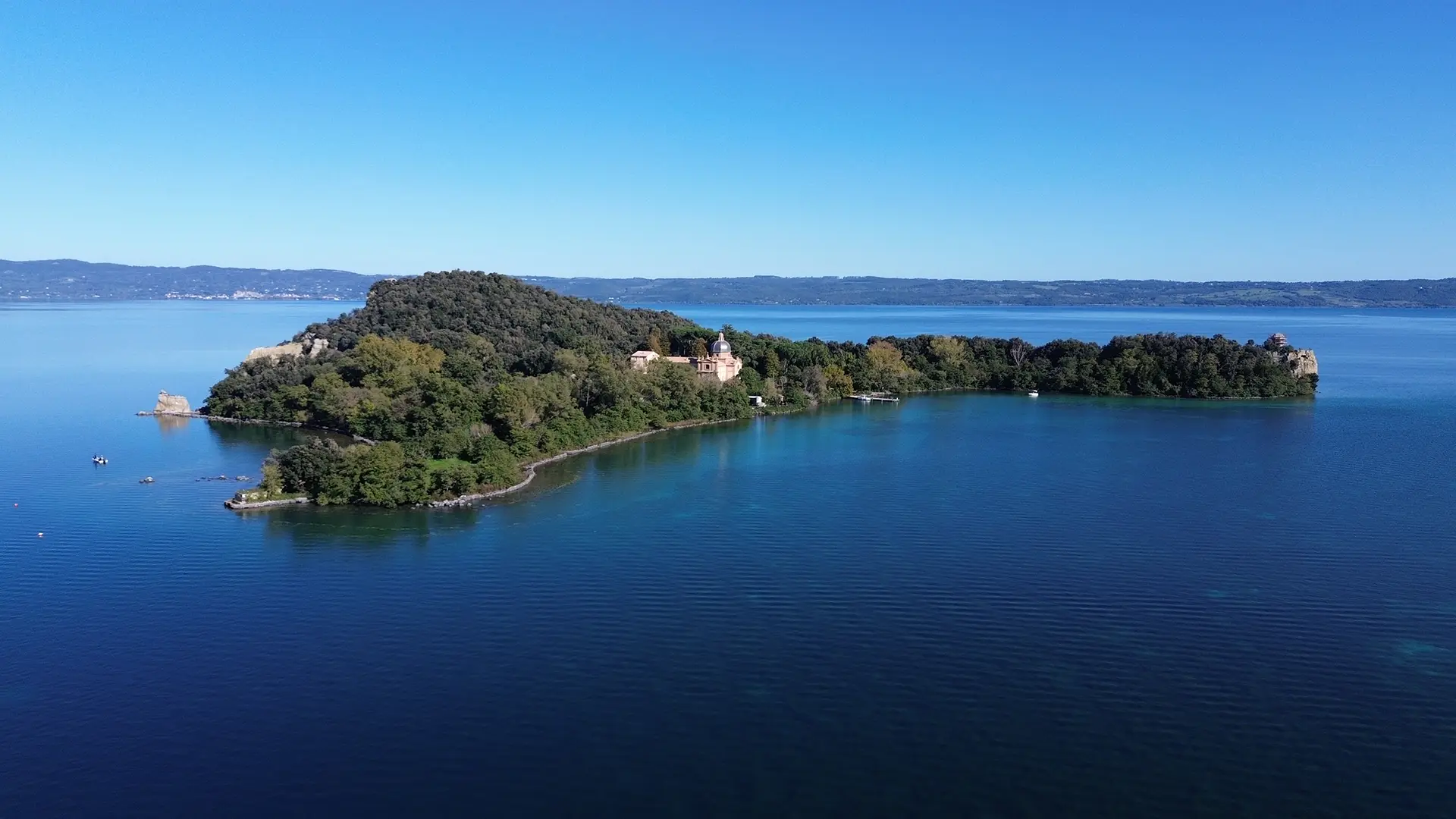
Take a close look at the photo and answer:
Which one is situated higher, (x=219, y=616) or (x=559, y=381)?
(x=559, y=381)

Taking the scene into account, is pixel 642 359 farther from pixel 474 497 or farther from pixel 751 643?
pixel 751 643

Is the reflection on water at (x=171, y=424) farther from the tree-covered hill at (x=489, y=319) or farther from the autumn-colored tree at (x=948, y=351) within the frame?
the autumn-colored tree at (x=948, y=351)

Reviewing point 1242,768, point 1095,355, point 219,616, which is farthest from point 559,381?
point 1095,355

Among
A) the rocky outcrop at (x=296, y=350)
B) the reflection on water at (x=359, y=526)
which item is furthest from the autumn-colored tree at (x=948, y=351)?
the reflection on water at (x=359, y=526)

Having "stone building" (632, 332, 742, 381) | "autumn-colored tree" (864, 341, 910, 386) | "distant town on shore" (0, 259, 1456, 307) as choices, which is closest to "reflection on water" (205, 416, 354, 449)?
"stone building" (632, 332, 742, 381)

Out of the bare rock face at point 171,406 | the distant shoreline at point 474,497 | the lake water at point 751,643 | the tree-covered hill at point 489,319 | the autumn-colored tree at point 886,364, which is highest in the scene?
the tree-covered hill at point 489,319

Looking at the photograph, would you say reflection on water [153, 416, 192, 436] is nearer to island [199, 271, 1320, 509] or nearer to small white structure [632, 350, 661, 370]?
island [199, 271, 1320, 509]

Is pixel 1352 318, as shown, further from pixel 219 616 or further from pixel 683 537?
pixel 219 616
